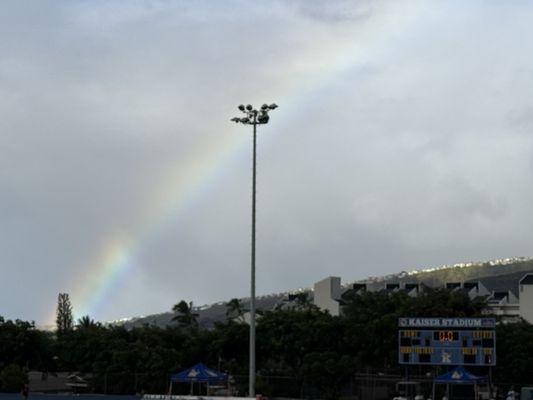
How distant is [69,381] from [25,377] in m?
9.52

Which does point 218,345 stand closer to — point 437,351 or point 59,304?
point 437,351

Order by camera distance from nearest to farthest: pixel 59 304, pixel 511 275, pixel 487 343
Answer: pixel 487 343
pixel 59 304
pixel 511 275

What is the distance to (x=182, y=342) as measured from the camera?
293 feet

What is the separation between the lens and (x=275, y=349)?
83938 millimetres

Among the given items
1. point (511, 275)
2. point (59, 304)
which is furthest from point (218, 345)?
point (511, 275)

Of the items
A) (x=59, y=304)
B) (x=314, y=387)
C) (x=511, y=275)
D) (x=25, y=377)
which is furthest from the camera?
(x=511, y=275)

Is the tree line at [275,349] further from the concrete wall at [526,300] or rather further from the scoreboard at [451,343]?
the concrete wall at [526,300]

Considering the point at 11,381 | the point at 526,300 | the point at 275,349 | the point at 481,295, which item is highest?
the point at 481,295

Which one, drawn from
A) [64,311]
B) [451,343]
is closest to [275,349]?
[451,343]

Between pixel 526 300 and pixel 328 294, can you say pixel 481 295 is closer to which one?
pixel 526 300

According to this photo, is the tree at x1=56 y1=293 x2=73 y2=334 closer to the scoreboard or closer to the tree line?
the tree line

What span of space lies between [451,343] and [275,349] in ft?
96.8

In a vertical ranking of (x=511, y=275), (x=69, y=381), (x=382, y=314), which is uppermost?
(x=511, y=275)

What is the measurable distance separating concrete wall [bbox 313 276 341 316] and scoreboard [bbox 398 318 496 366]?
3116 inches
